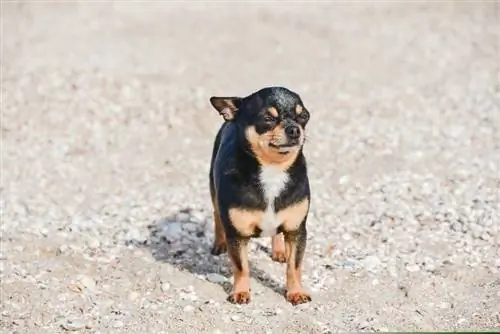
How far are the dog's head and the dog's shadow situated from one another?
4.04 feet

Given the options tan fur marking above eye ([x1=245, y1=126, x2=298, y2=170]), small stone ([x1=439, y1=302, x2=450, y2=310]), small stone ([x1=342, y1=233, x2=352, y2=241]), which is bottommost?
small stone ([x1=439, y1=302, x2=450, y2=310])

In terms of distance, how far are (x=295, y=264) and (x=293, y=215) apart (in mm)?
405

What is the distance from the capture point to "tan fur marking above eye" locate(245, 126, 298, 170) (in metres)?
6.21

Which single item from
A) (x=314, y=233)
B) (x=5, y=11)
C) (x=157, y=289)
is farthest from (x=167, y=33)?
(x=157, y=289)

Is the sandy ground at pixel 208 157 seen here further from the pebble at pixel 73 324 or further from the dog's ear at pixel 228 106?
the dog's ear at pixel 228 106

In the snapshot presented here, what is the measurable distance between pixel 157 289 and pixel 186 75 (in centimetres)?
611

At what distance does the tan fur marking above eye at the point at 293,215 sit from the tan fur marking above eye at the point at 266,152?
278 mm

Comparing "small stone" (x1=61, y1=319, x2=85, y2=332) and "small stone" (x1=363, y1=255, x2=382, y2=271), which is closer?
"small stone" (x1=61, y1=319, x2=85, y2=332)

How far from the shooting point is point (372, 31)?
48.9 feet

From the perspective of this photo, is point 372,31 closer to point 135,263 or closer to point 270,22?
point 270,22

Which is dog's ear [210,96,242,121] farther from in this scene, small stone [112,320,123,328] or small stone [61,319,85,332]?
small stone [61,319,85,332]

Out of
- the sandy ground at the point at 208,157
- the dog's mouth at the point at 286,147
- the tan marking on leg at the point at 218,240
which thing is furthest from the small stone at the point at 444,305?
the tan marking on leg at the point at 218,240

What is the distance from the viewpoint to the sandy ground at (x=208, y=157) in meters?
6.88

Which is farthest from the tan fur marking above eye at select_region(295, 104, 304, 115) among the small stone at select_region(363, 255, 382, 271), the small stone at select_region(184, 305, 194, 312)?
the small stone at select_region(363, 255, 382, 271)
